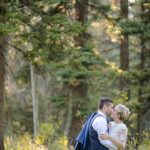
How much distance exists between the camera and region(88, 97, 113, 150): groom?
8.74m

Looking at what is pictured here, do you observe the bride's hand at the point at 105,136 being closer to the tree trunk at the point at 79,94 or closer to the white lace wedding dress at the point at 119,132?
the white lace wedding dress at the point at 119,132

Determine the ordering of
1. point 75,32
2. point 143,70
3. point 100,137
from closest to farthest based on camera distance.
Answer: point 100,137 → point 75,32 → point 143,70

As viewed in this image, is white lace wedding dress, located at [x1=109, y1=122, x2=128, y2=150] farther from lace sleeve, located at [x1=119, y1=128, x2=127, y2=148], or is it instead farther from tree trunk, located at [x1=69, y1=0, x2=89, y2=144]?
tree trunk, located at [x1=69, y1=0, x2=89, y2=144]

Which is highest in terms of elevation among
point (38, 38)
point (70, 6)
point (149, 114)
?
point (70, 6)

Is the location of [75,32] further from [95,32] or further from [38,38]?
[95,32]

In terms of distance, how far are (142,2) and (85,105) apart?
451 centimetres

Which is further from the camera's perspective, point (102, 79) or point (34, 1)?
point (102, 79)

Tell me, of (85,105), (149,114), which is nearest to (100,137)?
(85,105)

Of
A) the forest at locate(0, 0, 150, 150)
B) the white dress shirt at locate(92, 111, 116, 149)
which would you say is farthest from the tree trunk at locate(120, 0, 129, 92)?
the white dress shirt at locate(92, 111, 116, 149)

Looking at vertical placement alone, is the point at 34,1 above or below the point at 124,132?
above

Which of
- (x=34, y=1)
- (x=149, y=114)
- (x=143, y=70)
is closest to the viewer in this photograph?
(x=34, y=1)

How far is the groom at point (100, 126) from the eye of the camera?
874cm

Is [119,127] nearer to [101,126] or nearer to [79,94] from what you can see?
[101,126]

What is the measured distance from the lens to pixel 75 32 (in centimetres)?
1235
